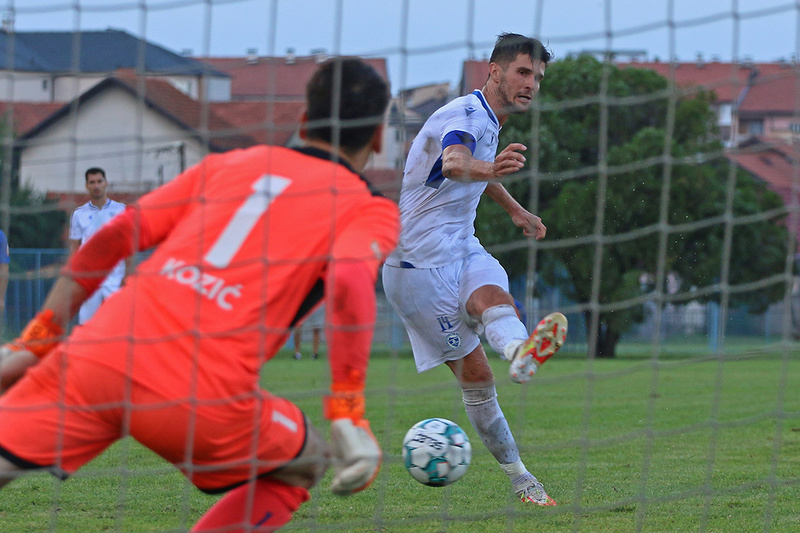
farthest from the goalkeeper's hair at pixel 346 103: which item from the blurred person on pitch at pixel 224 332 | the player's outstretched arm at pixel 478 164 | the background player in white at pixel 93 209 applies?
the background player in white at pixel 93 209

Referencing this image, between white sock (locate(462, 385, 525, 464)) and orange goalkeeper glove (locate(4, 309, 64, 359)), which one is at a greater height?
orange goalkeeper glove (locate(4, 309, 64, 359))

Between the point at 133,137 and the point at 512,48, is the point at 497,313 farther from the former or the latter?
the point at 133,137

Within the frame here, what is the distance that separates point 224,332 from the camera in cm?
236

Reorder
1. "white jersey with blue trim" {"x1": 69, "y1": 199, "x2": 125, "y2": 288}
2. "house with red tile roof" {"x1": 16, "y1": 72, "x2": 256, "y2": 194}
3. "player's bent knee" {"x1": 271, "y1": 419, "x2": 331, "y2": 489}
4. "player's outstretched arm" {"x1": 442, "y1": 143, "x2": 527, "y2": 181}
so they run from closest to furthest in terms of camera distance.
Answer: "player's bent knee" {"x1": 271, "y1": 419, "x2": 331, "y2": 489} < "house with red tile roof" {"x1": 16, "y1": 72, "x2": 256, "y2": 194} < "player's outstretched arm" {"x1": 442, "y1": 143, "x2": 527, "y2": 181} < "white jersey with blue trim" {"x1": 69, "y1": 199, "x2": 125, "y2": 288}

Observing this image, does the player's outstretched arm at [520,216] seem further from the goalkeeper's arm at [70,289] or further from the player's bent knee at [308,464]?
the goalkeeper's arm at [70,289]

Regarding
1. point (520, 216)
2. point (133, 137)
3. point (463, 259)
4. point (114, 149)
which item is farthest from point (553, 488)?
point (114, 149)

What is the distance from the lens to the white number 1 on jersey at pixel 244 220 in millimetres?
2420

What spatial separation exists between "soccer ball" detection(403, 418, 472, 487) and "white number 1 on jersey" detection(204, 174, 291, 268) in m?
1.84

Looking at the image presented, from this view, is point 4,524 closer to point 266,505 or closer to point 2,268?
point 266,505

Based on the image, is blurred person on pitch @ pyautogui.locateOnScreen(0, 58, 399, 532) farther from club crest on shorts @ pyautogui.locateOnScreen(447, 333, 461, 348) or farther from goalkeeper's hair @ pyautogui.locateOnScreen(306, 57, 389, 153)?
club crest on shorts @ pyautogui.locateOnScreen(447, 333, 461, 348)

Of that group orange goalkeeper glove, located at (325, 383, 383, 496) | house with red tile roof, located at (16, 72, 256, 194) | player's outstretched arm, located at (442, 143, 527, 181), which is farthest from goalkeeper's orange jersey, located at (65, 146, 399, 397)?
player's outstretched arm, located at (442, 143, 527, 181)

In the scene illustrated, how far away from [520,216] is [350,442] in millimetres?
2596

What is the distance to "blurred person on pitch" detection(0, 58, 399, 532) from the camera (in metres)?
2.35

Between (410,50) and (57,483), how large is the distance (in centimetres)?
298
